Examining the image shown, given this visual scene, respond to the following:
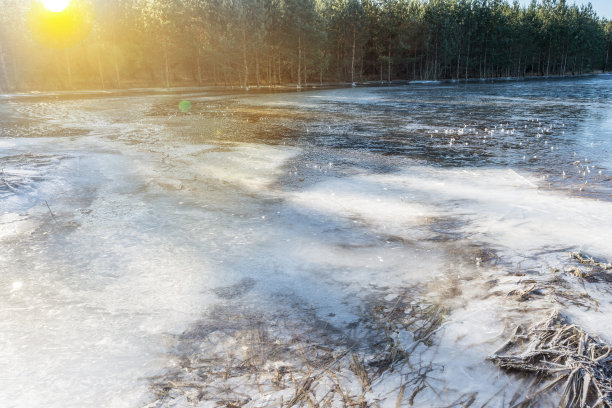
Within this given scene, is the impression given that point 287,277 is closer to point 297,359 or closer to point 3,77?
point 297,359

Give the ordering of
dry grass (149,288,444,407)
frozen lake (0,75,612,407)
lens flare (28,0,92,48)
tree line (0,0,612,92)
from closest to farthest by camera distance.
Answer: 1. dry grass (149,288,444,407)
2. frozen lake (0,75,612,407)
3. lens flare (28,0,92,48)
4. tree line (0,0,612,92)

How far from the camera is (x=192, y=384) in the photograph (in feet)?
8.63

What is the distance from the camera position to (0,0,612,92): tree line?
5100cm

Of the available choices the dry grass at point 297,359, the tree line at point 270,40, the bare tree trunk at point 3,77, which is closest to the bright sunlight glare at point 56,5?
the tree line at point 270,40

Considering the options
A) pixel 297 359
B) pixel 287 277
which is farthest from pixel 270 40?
pixel 297 359

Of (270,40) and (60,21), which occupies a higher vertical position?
(60,21)

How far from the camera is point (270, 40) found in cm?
5928

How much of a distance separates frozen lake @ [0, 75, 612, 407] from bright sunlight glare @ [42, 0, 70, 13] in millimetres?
51656

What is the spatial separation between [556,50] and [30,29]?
108 metres

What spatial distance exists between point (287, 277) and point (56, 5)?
2393 inches

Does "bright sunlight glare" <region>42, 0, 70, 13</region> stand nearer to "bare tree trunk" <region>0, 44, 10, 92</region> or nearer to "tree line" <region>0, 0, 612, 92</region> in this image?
"tree line" <region>0, 0, 612, 92</region>

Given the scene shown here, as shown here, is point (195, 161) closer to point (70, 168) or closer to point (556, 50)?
point (70, 168)

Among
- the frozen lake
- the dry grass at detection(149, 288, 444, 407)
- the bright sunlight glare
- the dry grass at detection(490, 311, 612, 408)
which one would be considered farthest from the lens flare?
the dry grass at detection(490, 311, 612, 408)

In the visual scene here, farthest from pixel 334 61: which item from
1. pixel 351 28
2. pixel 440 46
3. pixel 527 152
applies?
pixel 527 152
